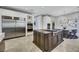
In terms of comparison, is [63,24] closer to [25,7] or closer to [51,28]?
[51,28]

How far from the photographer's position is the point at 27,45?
6.16 ft

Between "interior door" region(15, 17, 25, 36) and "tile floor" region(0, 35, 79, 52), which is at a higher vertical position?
"interior door" region(15, 17, 25, 36)

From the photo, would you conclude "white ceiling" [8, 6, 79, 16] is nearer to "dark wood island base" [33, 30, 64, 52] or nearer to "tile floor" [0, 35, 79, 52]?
"dark wood island base" [33, 30, 64, 52]

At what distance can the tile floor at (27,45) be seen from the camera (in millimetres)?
1751

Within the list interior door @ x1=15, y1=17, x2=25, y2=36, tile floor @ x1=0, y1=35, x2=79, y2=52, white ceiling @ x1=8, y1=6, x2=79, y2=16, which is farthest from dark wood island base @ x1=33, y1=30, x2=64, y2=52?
white ceiling @ x1=8, y1=6, x2=79, y2=16

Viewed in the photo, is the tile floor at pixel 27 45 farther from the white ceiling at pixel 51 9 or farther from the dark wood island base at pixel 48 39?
the white ceiling at pixel 51 9

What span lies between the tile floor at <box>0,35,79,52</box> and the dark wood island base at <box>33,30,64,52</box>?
0.37 feet

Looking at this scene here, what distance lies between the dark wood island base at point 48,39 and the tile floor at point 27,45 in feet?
0.37

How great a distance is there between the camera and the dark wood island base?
1.89 metres

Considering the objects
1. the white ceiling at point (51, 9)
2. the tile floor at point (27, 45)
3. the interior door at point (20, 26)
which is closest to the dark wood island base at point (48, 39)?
the tile floor at point (27, 45)

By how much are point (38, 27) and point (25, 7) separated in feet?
2.22

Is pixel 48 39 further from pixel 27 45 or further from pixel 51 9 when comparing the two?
pixel 51 9
